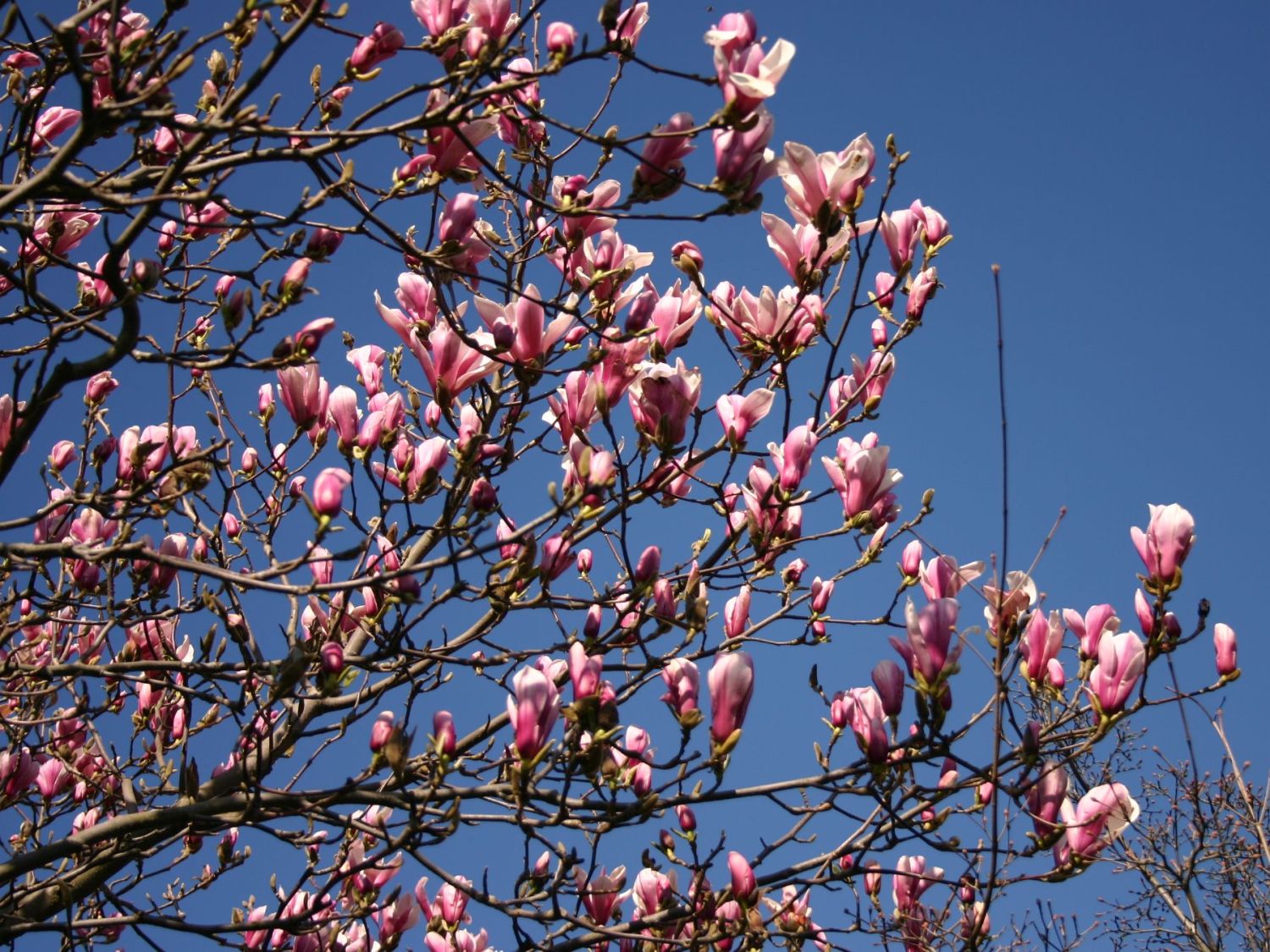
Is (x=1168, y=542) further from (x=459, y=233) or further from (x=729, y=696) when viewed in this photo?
(x=459, y=233)

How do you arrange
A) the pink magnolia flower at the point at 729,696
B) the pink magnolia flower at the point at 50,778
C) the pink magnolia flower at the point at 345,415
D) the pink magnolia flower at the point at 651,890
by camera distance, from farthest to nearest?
the pink magnolia flower at the point at 50,778, the pink magnolia flower at the point at 651,890, the pink magnolia flower at the point at 345,415, the pink magnolia flower at the point at 729,696

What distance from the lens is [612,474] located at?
2395 millimetres

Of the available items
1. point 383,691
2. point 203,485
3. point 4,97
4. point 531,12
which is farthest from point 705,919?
point 4,97

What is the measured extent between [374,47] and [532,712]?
1.44 meters

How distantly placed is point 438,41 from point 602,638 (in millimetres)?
1430

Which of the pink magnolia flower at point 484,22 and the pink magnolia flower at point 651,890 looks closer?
the pink magnolia flower at point 484,22

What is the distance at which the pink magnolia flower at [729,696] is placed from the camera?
86.8 inches

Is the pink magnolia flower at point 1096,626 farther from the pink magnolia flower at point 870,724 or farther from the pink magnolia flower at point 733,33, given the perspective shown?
the pink magnolia flower at point 733,33

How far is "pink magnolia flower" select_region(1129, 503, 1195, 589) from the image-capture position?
7.70 ft

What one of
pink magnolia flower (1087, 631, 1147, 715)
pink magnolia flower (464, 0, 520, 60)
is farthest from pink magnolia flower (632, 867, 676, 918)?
pink magnolia flower (464, 0, 520, 60)

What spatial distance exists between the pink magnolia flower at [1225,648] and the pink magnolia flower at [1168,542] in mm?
240

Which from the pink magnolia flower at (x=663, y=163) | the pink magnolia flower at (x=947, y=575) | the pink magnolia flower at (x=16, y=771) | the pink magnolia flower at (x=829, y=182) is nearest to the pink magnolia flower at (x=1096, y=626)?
the pink magnolia flower at (x=947, y=575)

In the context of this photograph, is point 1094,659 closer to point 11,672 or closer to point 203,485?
point 203,485

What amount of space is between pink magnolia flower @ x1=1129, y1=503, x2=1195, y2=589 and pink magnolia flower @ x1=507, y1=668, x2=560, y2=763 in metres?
1.35
